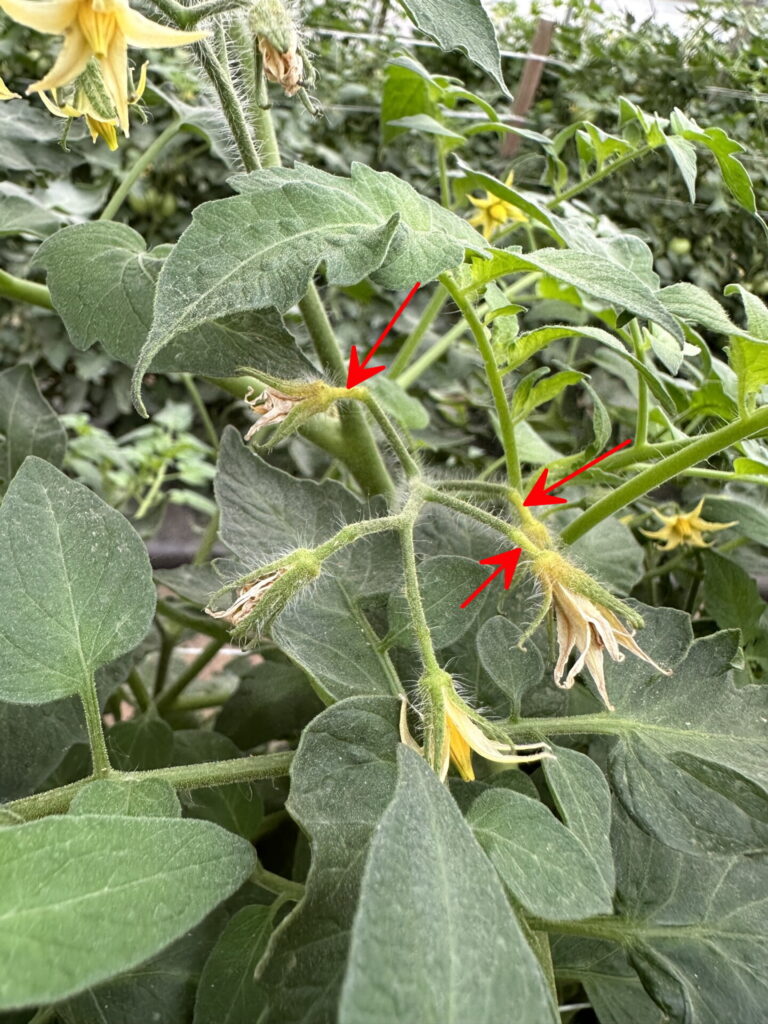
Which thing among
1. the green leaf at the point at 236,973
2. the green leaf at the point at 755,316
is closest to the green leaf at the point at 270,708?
the green leaf at the point at 236,973

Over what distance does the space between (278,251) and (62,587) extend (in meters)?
0.13

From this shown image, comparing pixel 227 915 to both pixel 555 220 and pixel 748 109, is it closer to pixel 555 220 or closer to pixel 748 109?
pixel 555 220

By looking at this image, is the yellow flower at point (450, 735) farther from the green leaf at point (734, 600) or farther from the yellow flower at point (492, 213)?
the yellow flower at point (492, 213)

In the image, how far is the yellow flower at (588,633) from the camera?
0.85 ft

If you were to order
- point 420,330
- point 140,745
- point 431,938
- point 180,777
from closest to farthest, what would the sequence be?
point 431,938
point 180,777
point 140,745
point 420,330

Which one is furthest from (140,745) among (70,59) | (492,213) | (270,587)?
(492,213)

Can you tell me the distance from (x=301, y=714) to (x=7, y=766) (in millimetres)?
146

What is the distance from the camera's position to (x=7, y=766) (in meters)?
0.30

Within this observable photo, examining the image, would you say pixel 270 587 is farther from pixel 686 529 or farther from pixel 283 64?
pixel 686 529

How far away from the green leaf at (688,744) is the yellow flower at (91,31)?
23 centimetres

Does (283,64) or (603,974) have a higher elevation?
(283,64)

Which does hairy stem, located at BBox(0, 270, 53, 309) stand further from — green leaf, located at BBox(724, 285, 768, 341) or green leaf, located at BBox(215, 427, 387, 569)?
green leaf, located at BBox(724, 285, 768, 341)

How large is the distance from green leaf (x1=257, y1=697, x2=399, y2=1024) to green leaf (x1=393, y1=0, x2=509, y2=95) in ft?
0.63

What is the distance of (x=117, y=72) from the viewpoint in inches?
9.1
